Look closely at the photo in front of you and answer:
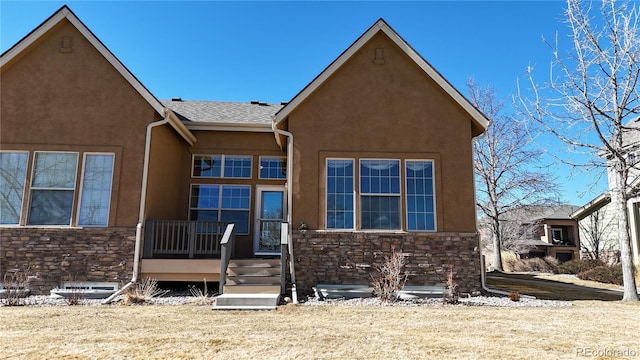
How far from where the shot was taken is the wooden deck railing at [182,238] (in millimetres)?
9898

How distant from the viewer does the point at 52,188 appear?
996cm

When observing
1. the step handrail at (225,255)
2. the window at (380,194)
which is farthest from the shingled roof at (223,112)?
the step handrail at (225,255)

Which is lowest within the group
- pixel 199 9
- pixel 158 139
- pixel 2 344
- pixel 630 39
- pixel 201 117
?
pixel 2 344

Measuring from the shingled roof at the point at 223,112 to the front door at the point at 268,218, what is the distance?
2.26 meters

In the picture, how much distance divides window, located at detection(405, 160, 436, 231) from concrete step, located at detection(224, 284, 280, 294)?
383 cm

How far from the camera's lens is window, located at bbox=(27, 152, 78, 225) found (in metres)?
9.84

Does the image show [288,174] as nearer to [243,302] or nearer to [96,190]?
[243,302]

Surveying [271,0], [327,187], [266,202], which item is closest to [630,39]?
[327,187]

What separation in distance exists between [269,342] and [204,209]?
8.01 metres

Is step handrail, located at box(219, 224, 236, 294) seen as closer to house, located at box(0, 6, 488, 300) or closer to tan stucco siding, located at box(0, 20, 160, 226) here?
house, located at box(0, 6, 488, 300)

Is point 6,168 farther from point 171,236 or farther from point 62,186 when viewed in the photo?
point 171,236

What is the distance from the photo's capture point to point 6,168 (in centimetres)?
1001

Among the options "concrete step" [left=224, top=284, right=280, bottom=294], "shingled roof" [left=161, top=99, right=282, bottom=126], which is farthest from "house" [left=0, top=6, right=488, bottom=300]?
"shingled roof" [left=161, top=99, right=282, bottom=126]

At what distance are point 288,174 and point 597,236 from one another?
21.8 m
